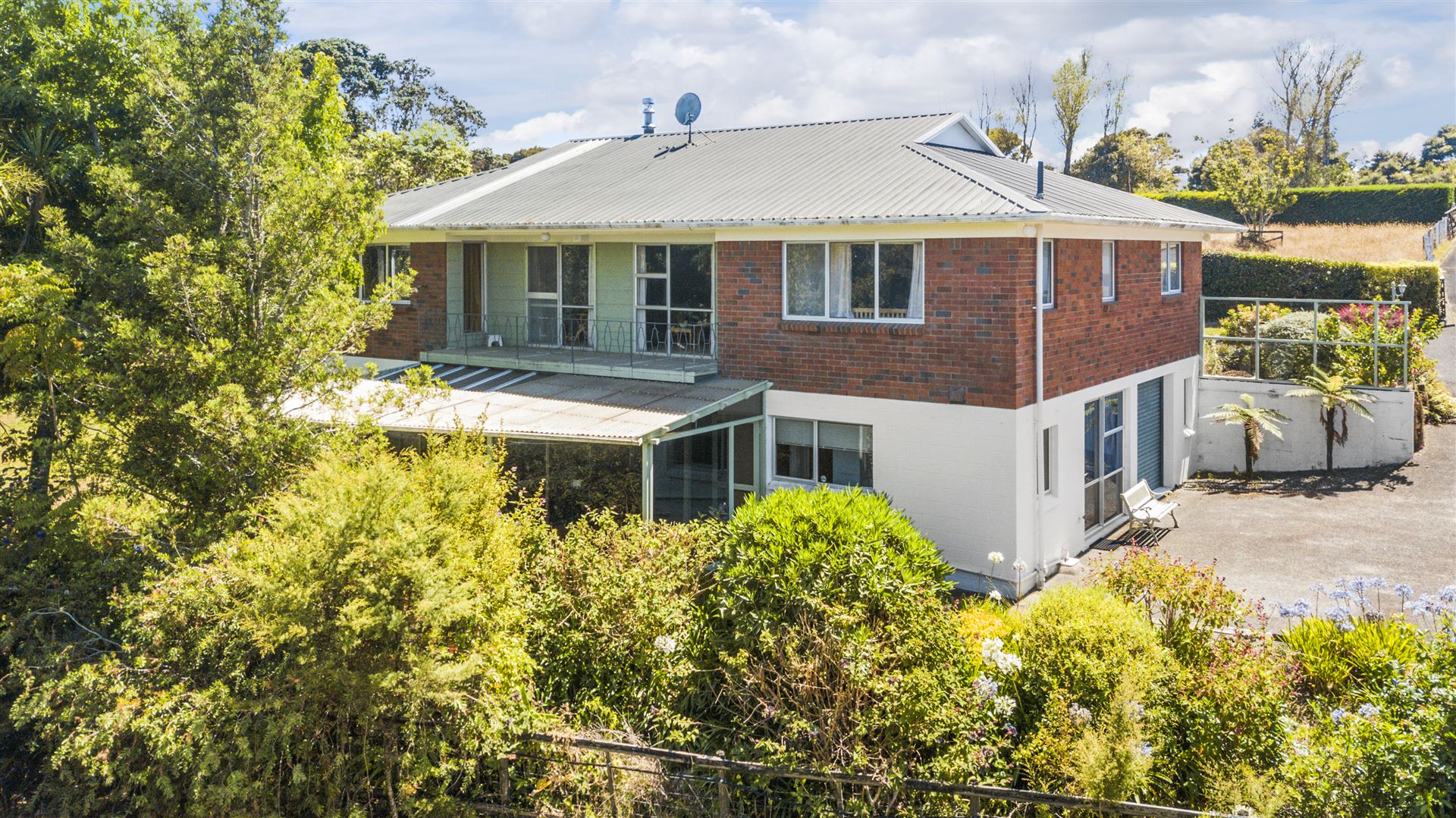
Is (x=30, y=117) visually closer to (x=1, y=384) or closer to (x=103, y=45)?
(x=103, y=45)

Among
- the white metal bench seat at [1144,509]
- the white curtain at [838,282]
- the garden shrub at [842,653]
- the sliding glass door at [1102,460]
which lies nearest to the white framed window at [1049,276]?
the sliding glass door at [1102,460]

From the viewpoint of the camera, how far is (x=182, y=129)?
1149 cm

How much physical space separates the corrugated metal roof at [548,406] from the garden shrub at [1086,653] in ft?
19.1

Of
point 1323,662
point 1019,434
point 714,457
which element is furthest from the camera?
point 714,457

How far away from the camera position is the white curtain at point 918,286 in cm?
1505

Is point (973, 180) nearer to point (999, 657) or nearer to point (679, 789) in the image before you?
point (999, 657)

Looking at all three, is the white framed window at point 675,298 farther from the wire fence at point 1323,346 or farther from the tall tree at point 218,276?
the wire fence at point 1323,346

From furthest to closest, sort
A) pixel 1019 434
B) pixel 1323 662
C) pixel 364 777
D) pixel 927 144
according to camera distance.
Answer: pixel 927 144, pixel 1019 434, pixel 1323 662, pixel 364 777

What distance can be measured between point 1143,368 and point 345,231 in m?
14.2

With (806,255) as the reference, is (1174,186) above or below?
above

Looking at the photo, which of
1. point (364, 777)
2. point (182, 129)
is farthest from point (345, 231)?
point (364, 777)

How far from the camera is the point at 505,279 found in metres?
20.8

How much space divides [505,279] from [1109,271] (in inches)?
448

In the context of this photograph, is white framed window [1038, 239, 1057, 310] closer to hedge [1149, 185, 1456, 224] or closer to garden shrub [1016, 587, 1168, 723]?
garden shrub [1016, 587, 1168, 723]
